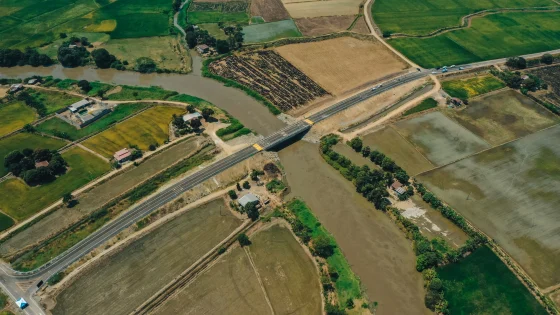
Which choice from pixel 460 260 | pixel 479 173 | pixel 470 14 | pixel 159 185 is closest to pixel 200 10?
pixel 159 185

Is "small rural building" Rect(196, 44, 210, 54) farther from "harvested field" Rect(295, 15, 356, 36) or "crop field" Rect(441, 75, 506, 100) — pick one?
"crop field" Rect(441, 75, 506, 100)

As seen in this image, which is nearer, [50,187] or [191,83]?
[50,187]

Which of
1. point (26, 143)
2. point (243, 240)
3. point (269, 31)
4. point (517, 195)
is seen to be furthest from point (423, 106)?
point (26, 143)

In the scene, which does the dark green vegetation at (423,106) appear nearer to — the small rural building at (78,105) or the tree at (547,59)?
the tree at (547,59)

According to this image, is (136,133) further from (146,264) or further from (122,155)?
(146,264)

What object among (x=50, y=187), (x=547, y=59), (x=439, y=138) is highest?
(x=50, y=187)

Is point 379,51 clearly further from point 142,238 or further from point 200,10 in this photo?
point 142,238

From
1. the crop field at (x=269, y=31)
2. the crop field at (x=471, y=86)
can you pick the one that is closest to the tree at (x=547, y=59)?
the crop field at (x=471, y=86)
